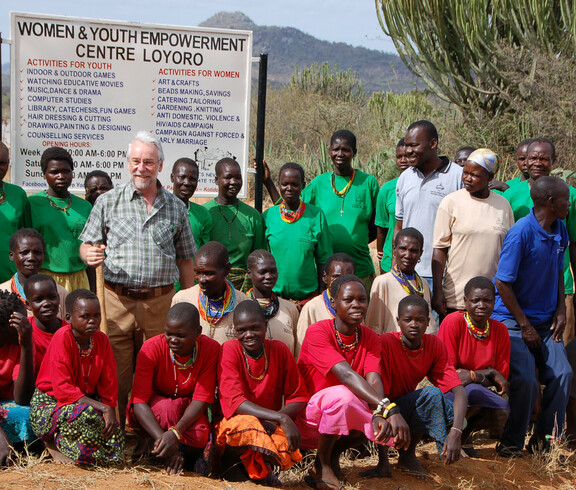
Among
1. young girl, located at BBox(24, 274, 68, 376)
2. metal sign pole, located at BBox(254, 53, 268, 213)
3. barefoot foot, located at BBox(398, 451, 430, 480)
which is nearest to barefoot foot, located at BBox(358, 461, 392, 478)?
barefoot foot, located at BBox(398, 451, 430, 480)

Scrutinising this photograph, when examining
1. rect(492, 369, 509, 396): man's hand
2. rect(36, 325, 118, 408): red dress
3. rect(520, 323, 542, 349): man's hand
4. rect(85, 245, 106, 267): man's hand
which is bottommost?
rect(492, 369, 509, 396): man's hand

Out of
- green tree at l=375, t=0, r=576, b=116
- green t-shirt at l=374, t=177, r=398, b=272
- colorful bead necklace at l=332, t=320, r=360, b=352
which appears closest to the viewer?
colorful bead necklace at l=332, t=320, r=360, b=352

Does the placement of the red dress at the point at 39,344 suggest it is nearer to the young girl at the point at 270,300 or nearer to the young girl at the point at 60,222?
the young girl at the point at 60,222

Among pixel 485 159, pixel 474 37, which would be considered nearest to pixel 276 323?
pixel 485 159

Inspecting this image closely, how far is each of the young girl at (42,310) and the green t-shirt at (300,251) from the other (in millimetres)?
1833

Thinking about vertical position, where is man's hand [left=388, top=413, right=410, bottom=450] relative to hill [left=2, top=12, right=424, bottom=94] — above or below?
below

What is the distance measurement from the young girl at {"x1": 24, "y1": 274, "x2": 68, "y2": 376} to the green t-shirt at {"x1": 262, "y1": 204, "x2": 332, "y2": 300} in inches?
72.2

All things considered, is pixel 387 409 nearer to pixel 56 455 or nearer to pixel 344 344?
pixel 344 344

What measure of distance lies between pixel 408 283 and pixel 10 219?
295cm

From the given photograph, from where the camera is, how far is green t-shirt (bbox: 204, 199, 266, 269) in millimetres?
5676

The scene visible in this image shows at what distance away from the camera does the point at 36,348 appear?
14.7ft

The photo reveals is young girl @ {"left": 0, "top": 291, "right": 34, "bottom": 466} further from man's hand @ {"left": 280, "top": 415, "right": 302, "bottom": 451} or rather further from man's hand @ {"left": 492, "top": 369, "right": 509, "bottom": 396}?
man's hand @ {"left": 492, "top": 369, "right": 509, "bottom": 396}

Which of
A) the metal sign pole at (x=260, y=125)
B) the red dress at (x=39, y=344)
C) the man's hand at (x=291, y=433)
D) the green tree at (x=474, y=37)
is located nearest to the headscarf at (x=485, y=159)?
the metal sign pole at (x=260, y=125)

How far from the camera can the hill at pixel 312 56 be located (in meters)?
79.6
